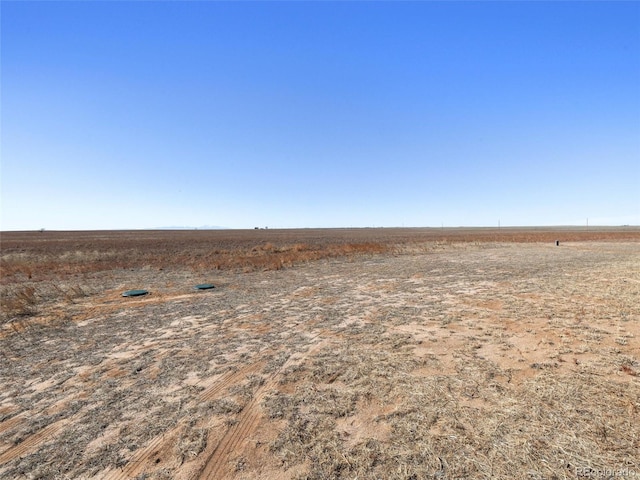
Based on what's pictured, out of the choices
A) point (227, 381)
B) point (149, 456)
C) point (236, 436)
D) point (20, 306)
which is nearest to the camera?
point (149, 456)

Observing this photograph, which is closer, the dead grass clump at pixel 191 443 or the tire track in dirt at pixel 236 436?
the tire track in dirt at pixel 236 436

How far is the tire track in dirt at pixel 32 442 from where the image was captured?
11.1ft

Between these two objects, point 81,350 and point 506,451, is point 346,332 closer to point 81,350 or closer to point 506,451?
point 506,451

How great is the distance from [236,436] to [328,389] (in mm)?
1470

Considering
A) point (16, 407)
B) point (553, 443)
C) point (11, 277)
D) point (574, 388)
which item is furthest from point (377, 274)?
point (11, 277)

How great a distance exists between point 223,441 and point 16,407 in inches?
134

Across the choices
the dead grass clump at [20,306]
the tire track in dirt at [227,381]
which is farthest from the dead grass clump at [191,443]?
the dead grass clump at [20,306]

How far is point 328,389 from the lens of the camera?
4504 mm

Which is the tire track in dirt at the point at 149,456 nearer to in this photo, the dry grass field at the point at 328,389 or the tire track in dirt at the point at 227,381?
the dry grass field at the point at 328,389

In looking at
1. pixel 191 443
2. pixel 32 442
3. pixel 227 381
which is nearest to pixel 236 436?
pixel 191 443

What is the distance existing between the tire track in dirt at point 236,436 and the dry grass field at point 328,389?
0.02 m

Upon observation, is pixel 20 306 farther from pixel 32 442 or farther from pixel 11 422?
pixel 32 442

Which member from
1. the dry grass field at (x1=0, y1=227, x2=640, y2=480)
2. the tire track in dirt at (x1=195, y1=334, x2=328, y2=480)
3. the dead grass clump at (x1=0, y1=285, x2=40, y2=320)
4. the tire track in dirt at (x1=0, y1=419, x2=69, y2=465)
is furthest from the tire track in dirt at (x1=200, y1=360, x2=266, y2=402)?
the dead grass clump at (x1=0, y1=285, x2=40, y2=320)

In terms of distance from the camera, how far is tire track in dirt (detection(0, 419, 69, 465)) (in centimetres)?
338
